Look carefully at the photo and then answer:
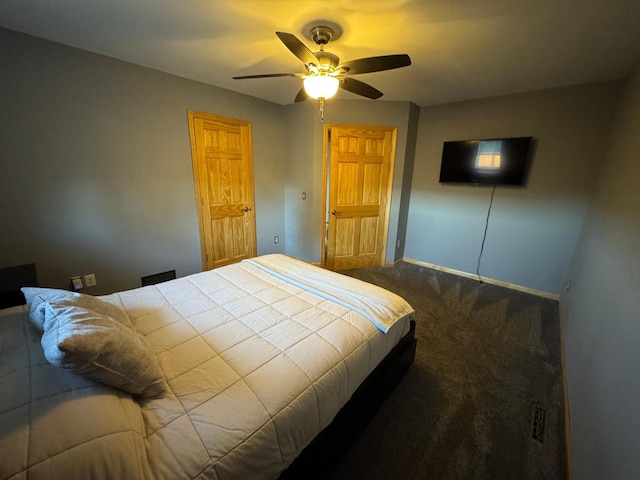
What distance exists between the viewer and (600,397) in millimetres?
1162

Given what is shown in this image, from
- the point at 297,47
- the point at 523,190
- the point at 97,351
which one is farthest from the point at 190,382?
the point at 523,190

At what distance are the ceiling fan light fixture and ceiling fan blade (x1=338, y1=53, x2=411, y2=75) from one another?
11 centimetres

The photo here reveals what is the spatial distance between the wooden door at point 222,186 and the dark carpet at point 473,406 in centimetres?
258

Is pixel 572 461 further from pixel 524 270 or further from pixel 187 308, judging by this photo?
pixel 524 270

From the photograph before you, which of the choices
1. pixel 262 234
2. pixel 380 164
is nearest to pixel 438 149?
pixel 380 164

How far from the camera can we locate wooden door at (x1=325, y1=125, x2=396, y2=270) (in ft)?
11.3

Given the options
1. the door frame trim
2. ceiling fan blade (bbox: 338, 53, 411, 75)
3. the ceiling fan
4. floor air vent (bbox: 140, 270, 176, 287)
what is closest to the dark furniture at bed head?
floor air vent (bbox: 140, 270, 176, 287)

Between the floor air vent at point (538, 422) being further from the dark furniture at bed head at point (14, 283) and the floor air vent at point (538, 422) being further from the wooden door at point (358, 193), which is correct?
the dark furniture at bed head at point (14, 283)

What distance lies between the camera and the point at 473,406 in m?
1.58

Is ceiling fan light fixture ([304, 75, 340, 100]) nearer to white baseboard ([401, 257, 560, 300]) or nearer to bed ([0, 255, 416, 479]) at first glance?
bed ([0, 255, 416, 479])

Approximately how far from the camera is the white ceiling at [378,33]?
1527 millimetres

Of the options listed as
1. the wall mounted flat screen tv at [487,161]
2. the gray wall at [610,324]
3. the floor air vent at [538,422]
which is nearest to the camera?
the gray wall at [610,324]

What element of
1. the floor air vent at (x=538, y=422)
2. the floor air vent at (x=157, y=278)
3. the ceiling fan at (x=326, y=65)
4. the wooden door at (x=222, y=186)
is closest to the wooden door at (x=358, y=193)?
the wooden door at (x=222, y=186)

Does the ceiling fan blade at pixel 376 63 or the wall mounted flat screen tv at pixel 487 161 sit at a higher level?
the ceiling fan blade at pixel 376 63
